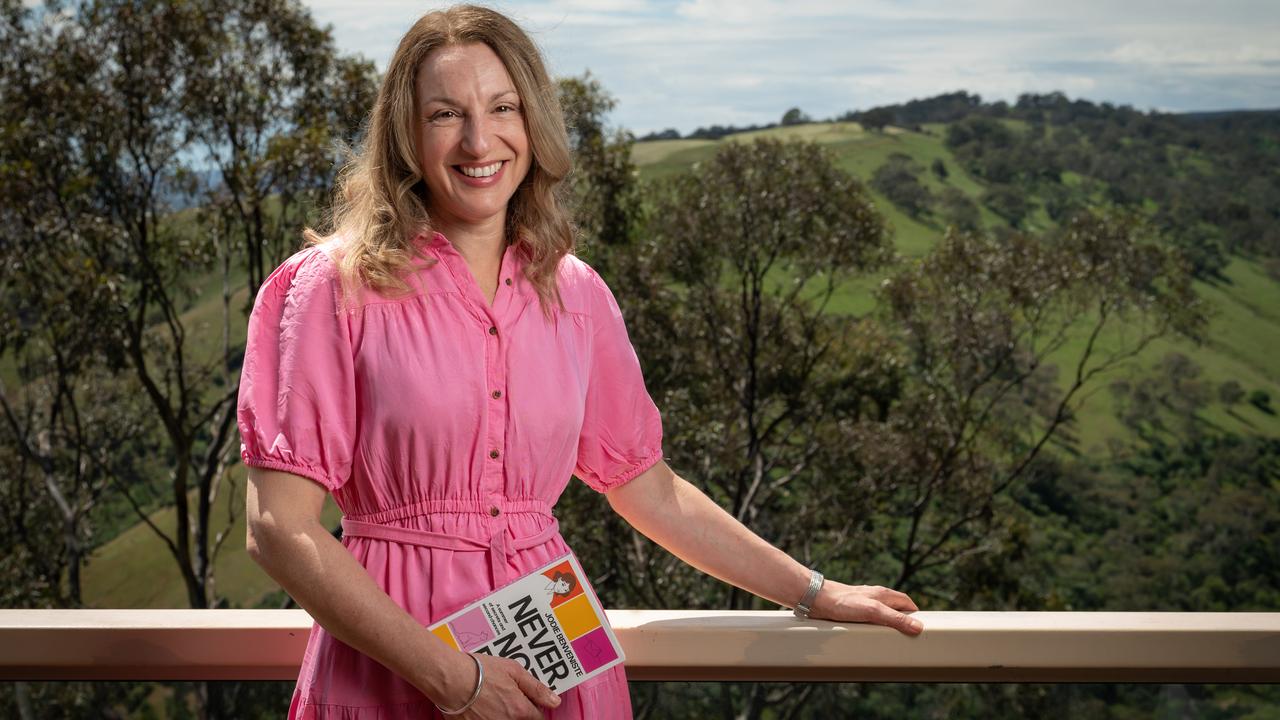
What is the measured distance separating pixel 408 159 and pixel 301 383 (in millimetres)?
273

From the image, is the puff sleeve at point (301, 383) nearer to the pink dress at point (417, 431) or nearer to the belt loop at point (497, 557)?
the pink dress at point (417, 431)

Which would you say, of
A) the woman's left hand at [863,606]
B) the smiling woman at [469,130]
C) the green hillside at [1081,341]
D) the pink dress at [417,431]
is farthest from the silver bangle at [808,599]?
the green hillside at [1081,341]

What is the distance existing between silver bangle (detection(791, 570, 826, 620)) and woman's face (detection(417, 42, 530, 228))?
1.91ft

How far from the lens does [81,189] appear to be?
10.1 m

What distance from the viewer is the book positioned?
125 centimetres

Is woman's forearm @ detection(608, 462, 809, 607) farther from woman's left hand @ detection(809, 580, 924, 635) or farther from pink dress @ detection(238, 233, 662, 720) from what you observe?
pink dress @ detection(238, 233, 662, 720)

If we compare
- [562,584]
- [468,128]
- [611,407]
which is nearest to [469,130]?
[468,128]

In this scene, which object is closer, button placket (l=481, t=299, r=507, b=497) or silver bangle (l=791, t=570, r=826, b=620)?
button placket (l=481, t=299, r=507, b=497)

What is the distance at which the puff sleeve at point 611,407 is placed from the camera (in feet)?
4.87

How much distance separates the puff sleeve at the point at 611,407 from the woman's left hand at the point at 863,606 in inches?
10.6

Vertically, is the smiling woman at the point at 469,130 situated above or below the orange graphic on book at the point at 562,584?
above

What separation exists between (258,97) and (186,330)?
2.84m

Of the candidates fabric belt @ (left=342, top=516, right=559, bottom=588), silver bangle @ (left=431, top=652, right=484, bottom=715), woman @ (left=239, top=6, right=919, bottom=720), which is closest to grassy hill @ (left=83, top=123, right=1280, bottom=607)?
woman @ (left=239, top=6, right=919, bottom=720)

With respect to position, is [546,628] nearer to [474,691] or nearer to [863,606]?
[474,691]
